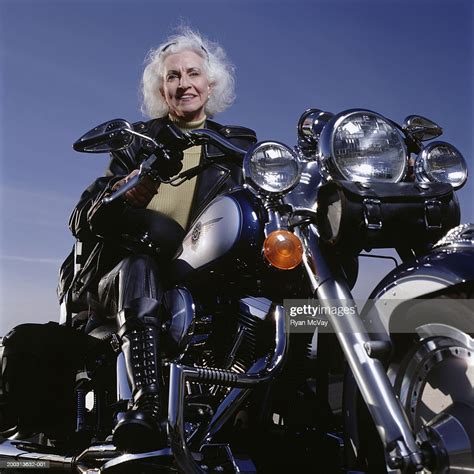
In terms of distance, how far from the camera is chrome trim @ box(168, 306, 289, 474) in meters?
2.01

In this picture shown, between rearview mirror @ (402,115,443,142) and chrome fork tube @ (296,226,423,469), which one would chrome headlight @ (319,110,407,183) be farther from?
rearview mirror @ (402,115,443,142)

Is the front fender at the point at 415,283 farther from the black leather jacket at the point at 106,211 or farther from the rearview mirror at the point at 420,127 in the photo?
the black leather jacket at the point at 106,211

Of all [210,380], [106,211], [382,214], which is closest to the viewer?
[382,214]

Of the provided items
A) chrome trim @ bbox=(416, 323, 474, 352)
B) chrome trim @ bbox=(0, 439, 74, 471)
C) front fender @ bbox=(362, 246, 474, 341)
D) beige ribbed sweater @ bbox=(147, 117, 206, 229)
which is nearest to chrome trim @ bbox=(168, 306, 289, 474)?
front fender @ bbox=(362, 246, 474, 341)

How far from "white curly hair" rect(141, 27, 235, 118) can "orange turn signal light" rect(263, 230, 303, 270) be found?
1935 mm

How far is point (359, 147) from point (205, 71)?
1.96m

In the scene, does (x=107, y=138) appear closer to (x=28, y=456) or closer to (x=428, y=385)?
(x=428, y=385)

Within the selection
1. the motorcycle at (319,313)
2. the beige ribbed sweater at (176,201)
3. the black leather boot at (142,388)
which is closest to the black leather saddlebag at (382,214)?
the motorcycle at (319,313)

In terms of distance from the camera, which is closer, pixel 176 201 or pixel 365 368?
pixel 365 368

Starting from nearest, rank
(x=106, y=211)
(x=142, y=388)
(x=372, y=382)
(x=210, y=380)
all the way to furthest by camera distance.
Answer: (x=372, y=382) < (x=210, y=380) < (x=142, y=388) < (x=106, y=211)

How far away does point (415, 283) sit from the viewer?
1.83 meters

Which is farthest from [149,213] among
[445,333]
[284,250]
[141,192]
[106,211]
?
[445,333]

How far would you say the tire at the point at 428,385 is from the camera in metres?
1.70

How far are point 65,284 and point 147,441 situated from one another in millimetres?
1265
